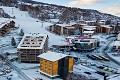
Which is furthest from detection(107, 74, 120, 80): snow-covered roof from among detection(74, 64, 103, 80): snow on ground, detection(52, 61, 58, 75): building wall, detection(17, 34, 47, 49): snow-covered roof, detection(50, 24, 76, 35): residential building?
detection(50, 24, 76, 35): residential building

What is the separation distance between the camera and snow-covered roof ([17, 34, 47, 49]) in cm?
2731

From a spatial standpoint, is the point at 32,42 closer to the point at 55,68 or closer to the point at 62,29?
the point at 55,68

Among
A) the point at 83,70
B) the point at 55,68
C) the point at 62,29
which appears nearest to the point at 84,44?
the point at 83,70

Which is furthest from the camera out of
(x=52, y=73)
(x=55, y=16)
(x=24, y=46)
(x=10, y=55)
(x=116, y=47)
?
(x=55, y=16)

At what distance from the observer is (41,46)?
27422 millimetres

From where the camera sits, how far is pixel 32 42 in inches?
1105

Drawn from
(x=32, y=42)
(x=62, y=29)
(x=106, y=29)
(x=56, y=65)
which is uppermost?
(x=62, y=29)

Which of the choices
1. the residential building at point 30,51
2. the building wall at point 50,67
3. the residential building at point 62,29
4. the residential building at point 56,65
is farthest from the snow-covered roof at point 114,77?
the residential building at point 62,29

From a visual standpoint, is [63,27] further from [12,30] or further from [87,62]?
[87,62]

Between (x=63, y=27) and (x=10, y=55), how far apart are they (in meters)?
19.6

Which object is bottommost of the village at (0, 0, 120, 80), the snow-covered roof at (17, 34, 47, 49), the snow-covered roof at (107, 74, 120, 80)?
the snow-covered roof at (107, 74, 120, 80)

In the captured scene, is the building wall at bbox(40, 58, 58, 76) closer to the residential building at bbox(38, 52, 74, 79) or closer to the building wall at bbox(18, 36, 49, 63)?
the residential building at bbox(38, 52, 74, 79)

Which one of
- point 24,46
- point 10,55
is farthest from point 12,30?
point 24,46

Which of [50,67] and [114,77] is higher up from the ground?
[50,67]
